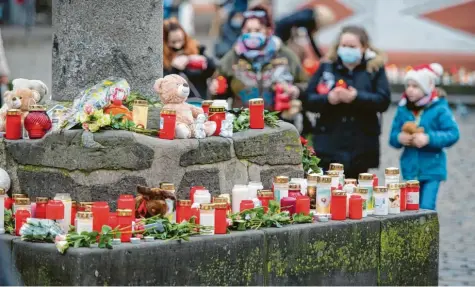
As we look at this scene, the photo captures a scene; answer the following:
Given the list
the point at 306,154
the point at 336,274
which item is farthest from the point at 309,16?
the point at 336,274

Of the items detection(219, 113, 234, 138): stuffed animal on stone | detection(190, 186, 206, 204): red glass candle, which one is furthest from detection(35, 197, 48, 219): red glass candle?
detection(219, 113, 234, 138): stuffed animal on stone

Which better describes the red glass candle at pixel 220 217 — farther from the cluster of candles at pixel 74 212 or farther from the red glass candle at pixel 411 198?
the red glass candle at pixel 411 198

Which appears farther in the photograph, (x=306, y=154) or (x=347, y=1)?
(x=347, y=1)

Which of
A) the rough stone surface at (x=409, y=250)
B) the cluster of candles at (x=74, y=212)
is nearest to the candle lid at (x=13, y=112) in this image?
the cluster of candles at (x=74, y=212)

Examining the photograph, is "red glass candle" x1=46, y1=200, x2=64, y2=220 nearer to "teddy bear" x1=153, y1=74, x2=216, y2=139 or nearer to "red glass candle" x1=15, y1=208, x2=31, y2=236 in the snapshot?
"red glass candle" x1=15, y1=208, x2=31, y2=236

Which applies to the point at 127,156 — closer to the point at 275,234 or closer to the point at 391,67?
the point at 275,234

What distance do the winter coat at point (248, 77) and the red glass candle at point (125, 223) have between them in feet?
16.6

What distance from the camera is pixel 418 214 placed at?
8352 mm

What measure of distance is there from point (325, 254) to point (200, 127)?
102 cm

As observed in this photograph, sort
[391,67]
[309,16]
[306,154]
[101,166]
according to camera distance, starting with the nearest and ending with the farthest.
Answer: [101,166]
[306,154]
[309,16]
[391,67]

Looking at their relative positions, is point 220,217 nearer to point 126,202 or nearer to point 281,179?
point 126,202

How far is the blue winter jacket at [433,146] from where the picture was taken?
10508 mm

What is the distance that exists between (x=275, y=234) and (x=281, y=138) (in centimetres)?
100

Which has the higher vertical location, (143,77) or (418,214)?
(143,77)
